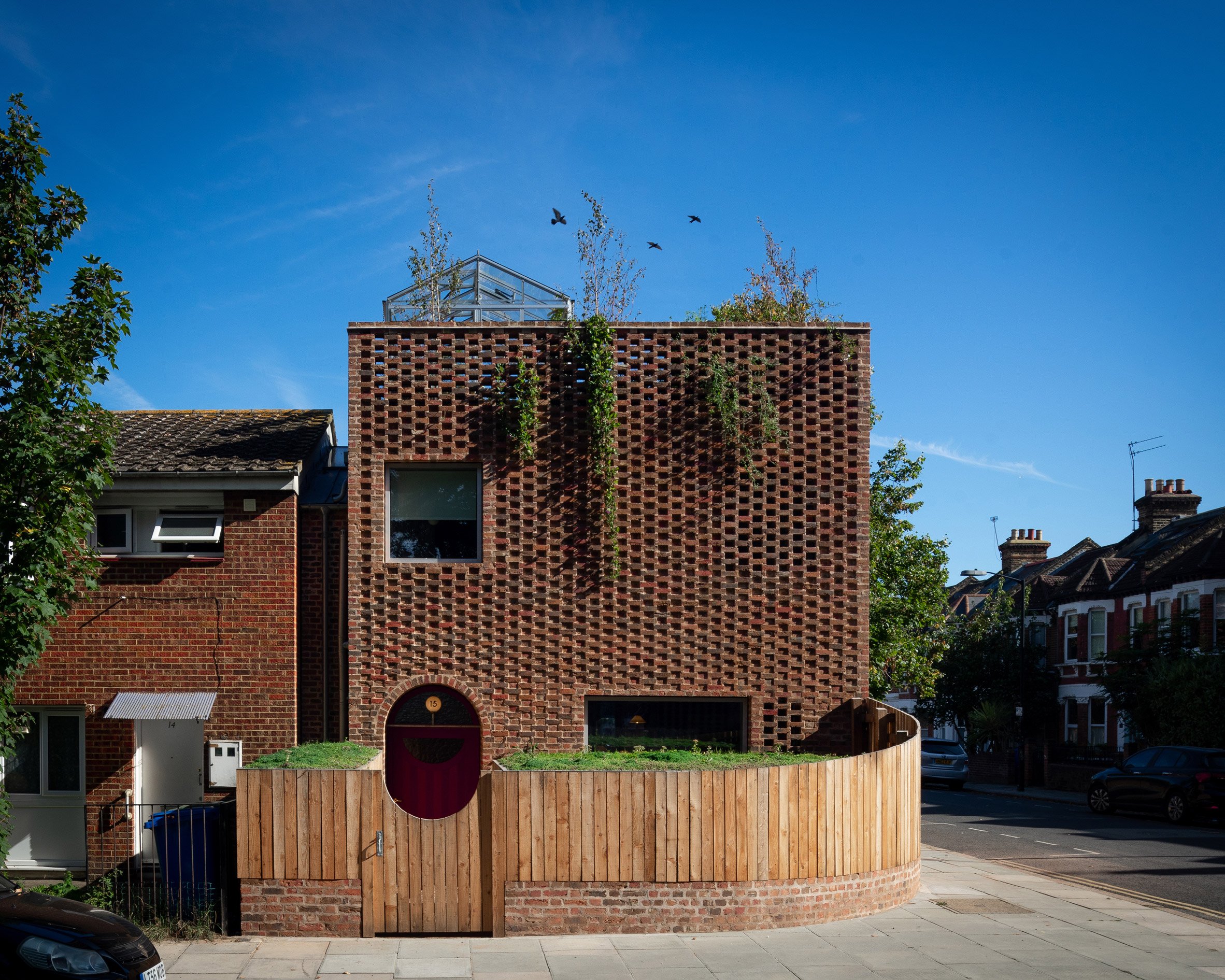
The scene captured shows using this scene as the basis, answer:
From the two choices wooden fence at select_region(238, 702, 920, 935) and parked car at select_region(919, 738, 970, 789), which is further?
parked car at select_region(919, 738, 970, 789)

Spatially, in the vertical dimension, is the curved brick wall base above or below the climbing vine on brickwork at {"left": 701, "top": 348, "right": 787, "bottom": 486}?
below

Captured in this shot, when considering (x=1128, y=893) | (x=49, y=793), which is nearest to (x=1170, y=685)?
(x=1128, y=893)

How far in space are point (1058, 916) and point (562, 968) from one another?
6.15 m

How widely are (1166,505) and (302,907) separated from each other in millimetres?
37922

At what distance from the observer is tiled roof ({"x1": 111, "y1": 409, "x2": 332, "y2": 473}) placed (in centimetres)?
1567

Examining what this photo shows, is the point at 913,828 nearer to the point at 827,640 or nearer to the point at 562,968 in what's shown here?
the point at 827,640

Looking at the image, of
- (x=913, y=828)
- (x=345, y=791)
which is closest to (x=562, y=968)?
(x=345, y=791)

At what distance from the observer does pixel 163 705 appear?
15.2 m

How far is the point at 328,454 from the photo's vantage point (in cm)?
1841

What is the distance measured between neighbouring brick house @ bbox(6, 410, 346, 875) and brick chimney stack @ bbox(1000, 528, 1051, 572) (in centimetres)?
4008

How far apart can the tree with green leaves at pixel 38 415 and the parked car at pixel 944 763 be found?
97.4 feet

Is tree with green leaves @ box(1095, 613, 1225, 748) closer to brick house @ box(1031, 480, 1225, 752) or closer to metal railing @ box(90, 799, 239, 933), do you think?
brick house @ box(1031, 480, 1225, 752)

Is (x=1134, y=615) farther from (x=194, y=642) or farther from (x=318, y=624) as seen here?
(x=194, y=642)

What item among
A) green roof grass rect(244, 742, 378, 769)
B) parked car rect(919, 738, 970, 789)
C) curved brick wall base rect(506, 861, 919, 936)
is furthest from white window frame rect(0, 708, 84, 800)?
parked car rect(919, 738, 970, 789)
